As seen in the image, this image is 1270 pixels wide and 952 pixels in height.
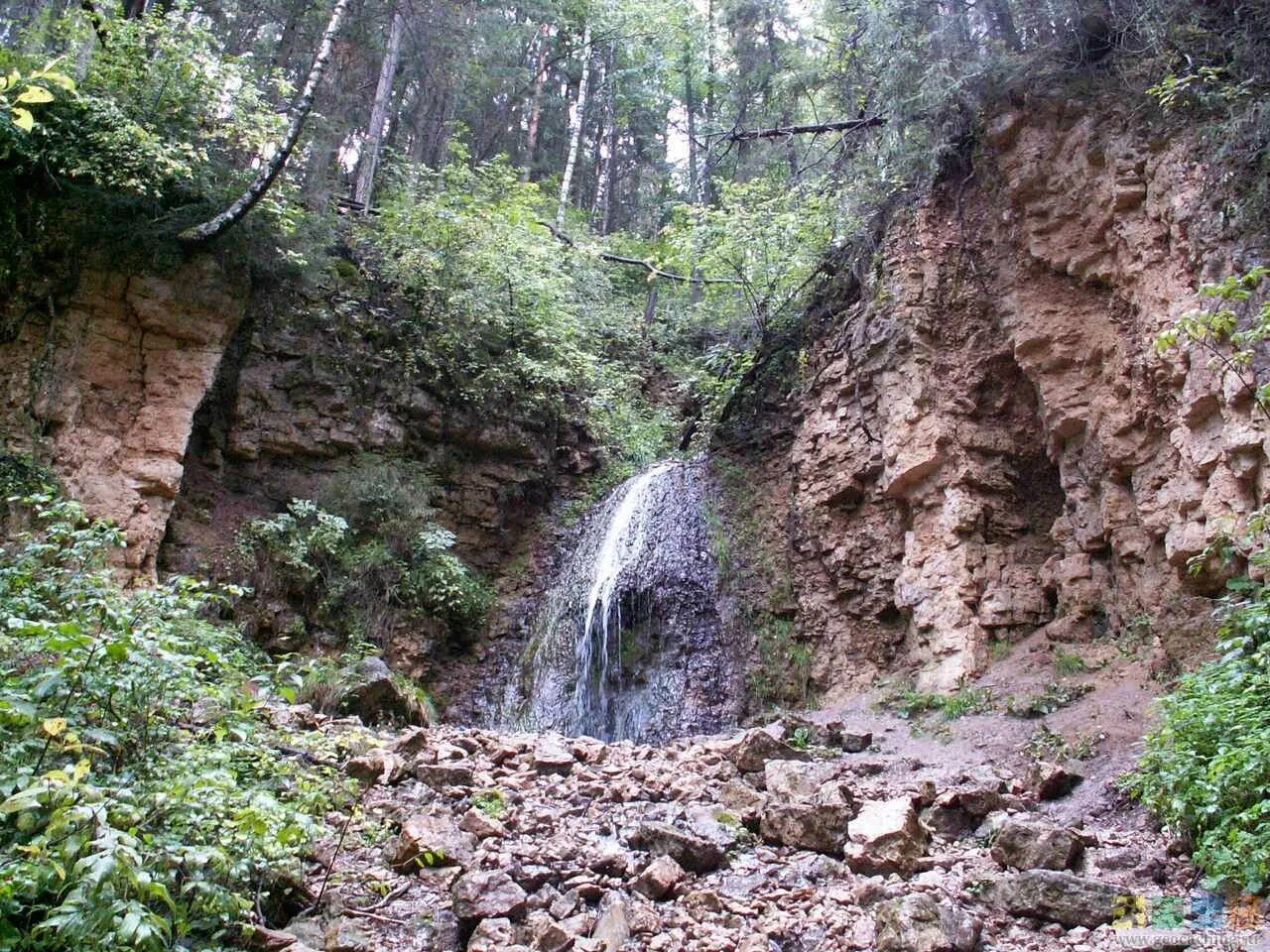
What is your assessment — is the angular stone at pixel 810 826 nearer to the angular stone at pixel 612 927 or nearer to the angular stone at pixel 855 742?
the angular stone at pixel 612 927

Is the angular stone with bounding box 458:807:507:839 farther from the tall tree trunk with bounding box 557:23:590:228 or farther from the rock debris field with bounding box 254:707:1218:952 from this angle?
the tall tree trunk with bounding box 557:23:590:228

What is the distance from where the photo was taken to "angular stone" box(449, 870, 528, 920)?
4.08 m

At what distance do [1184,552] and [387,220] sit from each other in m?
12.1

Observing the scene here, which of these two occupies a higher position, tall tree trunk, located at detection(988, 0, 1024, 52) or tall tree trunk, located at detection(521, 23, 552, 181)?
tall tree trunk, located at detection(521, 23, 552, 181)

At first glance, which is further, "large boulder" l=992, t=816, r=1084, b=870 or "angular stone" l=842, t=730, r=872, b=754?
"angular stone" l=842, t=730, r=872, b=754

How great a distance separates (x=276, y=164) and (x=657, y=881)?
898 cm

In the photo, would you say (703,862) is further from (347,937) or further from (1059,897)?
(347,937)

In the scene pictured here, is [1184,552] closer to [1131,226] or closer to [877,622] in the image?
[1131,226]

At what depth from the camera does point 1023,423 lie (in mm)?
10078

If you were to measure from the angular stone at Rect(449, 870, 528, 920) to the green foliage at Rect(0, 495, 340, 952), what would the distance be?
0.80 metres

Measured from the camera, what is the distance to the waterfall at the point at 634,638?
441 inches

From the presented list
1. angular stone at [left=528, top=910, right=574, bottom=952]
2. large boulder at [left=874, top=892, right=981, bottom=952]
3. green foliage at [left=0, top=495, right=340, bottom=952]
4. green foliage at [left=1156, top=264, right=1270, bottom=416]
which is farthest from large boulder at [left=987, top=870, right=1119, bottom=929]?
green foliage at [left=0, top=495, right=340, bottom=952]

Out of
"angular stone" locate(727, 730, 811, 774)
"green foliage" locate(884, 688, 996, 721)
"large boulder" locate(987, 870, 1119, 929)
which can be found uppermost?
"green foliage" locate(884, 688, 996, 721)

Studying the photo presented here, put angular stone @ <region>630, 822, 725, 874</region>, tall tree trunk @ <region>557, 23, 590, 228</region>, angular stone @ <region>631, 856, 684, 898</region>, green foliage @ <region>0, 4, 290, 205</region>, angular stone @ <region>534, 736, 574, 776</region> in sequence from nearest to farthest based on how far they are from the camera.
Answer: angular stone @ <region>631, 856, 684, 898</region> → angular stone @ <region>630, 822, 725, 874</region> → angular stone @ <region>534, 736, 574, 776</region> → green foliage @ <region>0, 4, 290, 205</region> → tall tree trunk @ <region>557, 23, 590, 228</region>
